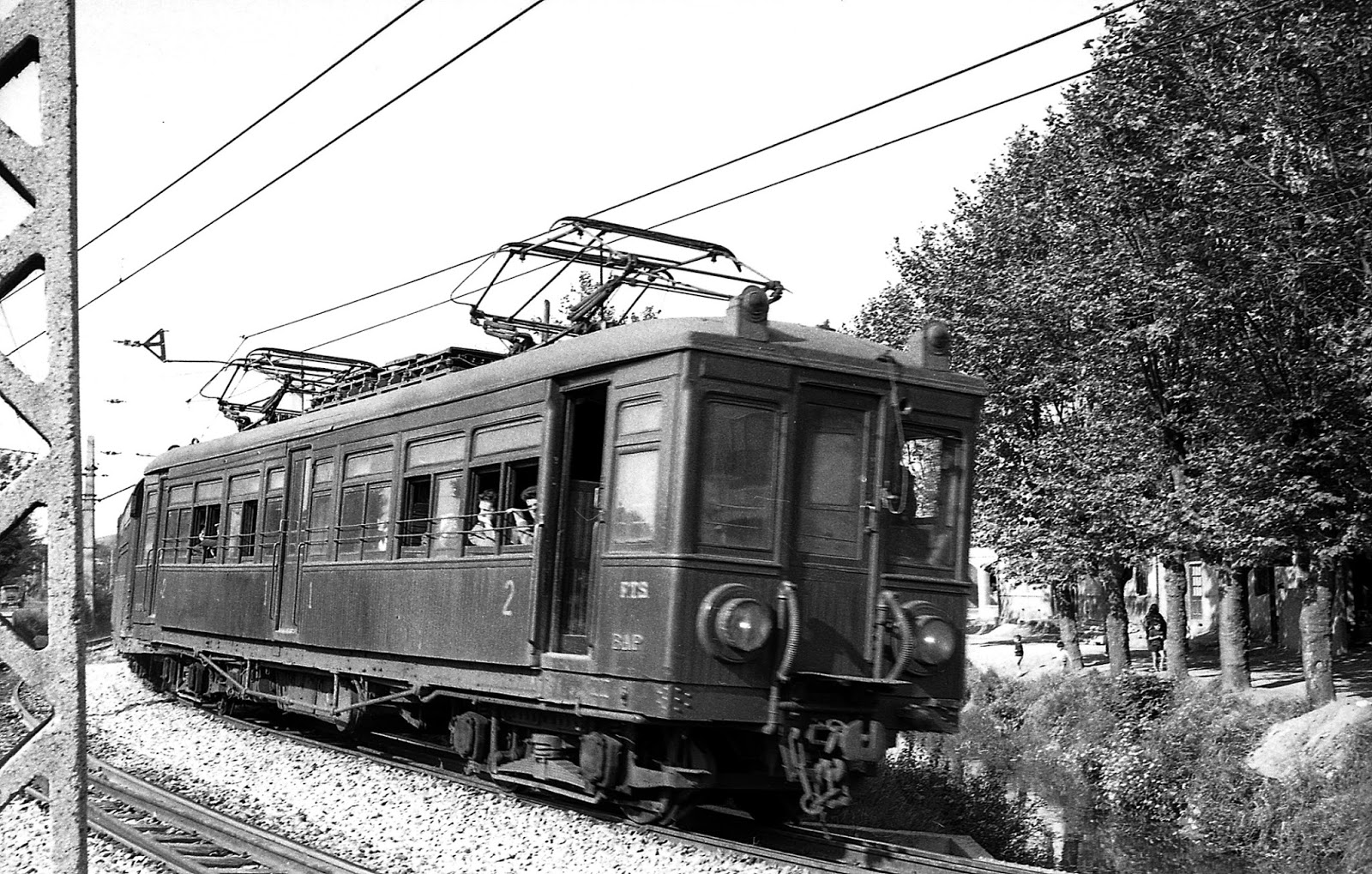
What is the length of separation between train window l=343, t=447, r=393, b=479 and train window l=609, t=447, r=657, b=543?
11.8 feet

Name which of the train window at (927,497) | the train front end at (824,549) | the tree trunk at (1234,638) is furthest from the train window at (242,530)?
the tree trunk at (1234,638)

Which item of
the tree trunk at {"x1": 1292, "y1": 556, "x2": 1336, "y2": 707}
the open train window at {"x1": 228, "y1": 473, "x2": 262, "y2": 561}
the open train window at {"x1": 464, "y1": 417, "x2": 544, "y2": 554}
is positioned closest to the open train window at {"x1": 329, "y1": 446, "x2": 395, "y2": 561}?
the open train window at {"x1": 464, "y1": 417, "x2": 544, "y2": 554}

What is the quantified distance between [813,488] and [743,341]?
1.10m

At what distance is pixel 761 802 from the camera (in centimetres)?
1038

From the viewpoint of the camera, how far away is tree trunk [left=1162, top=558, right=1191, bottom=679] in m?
24.5

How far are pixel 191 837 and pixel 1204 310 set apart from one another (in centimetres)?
1510

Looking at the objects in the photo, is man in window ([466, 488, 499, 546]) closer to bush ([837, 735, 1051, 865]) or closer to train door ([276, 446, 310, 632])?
train door ([276, 446, 310, 632])

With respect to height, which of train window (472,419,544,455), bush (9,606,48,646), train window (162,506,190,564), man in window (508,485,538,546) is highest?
train window (472,419,544,455)

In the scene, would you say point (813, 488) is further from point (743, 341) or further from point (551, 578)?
point (551, 578)

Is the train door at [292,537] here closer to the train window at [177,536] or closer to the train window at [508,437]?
the train window at [508,437]

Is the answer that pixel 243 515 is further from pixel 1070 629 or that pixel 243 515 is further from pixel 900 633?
pixel 1070 629

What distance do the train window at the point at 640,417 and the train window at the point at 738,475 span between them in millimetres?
362

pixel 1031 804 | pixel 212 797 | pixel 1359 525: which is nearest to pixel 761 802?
pixel 212 797

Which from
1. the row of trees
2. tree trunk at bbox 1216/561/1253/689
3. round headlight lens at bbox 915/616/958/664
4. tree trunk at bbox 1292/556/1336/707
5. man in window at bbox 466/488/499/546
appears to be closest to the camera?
round headlight lens at bbox 915/616/958/664
